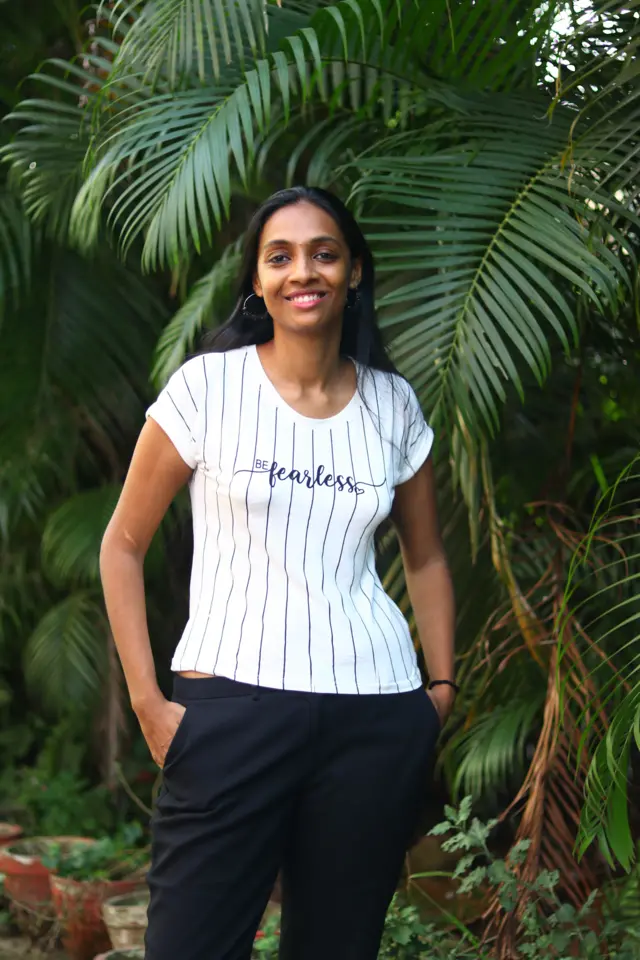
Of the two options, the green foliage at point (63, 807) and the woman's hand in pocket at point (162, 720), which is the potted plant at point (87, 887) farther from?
the woman's hand in pocket at point (162, 720)

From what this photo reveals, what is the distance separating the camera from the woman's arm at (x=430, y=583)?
2174 mm

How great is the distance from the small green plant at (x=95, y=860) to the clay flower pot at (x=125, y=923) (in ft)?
0.75

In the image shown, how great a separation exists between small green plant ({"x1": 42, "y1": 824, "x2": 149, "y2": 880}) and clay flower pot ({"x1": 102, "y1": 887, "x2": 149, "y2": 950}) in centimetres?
23

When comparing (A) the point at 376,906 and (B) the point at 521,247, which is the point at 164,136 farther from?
(A) the point at 376,906

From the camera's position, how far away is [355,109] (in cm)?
305

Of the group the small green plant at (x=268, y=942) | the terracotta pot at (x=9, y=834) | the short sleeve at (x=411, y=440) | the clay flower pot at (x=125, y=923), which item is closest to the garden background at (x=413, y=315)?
the terracotta pot at (x=9, y=834)

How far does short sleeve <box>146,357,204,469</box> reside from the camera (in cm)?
190

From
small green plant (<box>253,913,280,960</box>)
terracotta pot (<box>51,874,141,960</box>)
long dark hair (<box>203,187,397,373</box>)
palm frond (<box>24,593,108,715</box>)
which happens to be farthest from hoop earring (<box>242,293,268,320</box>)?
palm frond (<box>24,593,108,715</box>)

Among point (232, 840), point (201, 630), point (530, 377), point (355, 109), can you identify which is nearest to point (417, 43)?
point (355, 109)

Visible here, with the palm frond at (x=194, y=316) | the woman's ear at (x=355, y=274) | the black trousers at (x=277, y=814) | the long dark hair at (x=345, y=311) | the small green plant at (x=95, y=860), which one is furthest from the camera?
the small green plant at (x=95, y=860)

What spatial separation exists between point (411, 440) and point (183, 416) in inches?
15.9

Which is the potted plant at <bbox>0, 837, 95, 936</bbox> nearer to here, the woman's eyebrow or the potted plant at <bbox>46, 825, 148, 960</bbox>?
the potted plant at <bbox>46, 825, 148, 960</bbox>

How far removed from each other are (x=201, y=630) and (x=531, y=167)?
4.64 ft

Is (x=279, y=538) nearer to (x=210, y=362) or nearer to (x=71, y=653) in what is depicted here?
(x=210, y=362)
